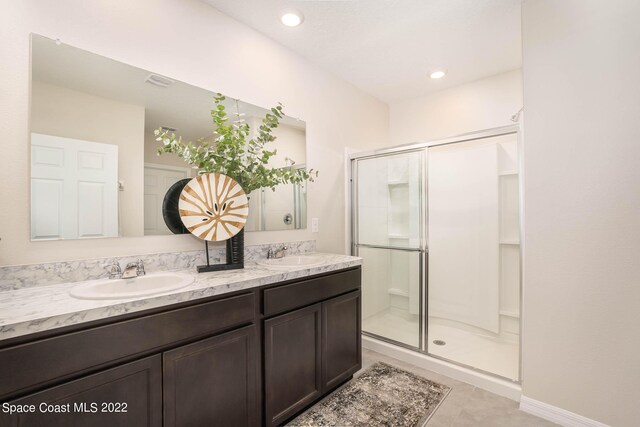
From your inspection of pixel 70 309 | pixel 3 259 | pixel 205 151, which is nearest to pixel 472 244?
pixel 205 151

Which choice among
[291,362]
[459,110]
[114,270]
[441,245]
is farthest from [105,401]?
[459,110]

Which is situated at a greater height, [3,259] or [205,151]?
[205,151]

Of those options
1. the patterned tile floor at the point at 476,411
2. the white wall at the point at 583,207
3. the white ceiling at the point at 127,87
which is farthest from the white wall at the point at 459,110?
the patterned tile floor at the point at 476,411

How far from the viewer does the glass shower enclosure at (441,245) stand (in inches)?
102

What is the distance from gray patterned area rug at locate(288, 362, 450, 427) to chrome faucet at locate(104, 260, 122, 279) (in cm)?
128

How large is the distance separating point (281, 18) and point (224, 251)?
1708 millimetres

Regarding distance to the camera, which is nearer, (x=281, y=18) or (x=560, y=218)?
(x=560, y=218)

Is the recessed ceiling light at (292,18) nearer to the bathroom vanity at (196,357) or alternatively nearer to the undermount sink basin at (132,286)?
the bathroom vanity at (196,357)

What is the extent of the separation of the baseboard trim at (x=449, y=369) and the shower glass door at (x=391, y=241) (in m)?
0.10

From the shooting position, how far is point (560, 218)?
1.72m

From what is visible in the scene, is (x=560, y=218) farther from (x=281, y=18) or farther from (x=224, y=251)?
(x=281, y=18)

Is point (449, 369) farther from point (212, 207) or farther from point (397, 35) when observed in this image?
point (397, 35)

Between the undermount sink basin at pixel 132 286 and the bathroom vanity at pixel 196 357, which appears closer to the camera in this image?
the bathroom vanity at pixel 196 357

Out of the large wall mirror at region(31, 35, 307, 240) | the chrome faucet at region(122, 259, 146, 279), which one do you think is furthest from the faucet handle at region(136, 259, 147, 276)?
the large wall mirror at region(31, 35, 307, 240)
